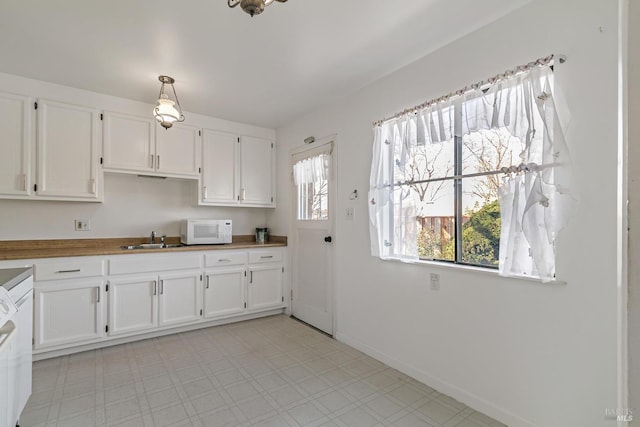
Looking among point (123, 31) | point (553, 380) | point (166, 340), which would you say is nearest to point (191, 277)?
point (166, 340)

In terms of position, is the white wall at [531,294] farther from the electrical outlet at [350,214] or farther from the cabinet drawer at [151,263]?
the cabinet drawer at [151,263]

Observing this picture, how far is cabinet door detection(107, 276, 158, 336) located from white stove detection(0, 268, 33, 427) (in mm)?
1062

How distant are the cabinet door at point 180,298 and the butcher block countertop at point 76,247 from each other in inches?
12.2

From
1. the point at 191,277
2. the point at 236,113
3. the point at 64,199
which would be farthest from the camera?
the point at 236,113

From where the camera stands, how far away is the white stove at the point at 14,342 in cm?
133

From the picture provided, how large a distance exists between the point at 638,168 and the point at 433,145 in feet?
6.50

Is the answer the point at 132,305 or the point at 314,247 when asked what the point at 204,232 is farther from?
the point at 314,247

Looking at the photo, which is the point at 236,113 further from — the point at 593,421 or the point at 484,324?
the point at 593,421

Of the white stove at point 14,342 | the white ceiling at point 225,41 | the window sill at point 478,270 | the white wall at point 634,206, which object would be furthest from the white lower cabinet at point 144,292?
the white wall at point 634,206

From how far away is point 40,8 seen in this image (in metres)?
1.84

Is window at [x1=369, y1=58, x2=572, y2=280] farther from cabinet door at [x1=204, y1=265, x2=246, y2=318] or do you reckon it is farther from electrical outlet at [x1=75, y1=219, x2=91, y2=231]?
electrical outlet at [x1=75, y1=219, x2=91, y2=231]

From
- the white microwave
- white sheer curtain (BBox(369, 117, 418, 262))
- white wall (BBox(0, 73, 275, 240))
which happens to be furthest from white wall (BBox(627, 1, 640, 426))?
white wall (BBox(0, 73, 275, 240))

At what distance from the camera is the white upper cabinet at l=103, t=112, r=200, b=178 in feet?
10.2

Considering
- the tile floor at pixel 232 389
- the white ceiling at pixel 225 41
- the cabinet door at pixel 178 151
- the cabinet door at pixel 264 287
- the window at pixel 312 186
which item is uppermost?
the white ceiling at pixel 225 41
